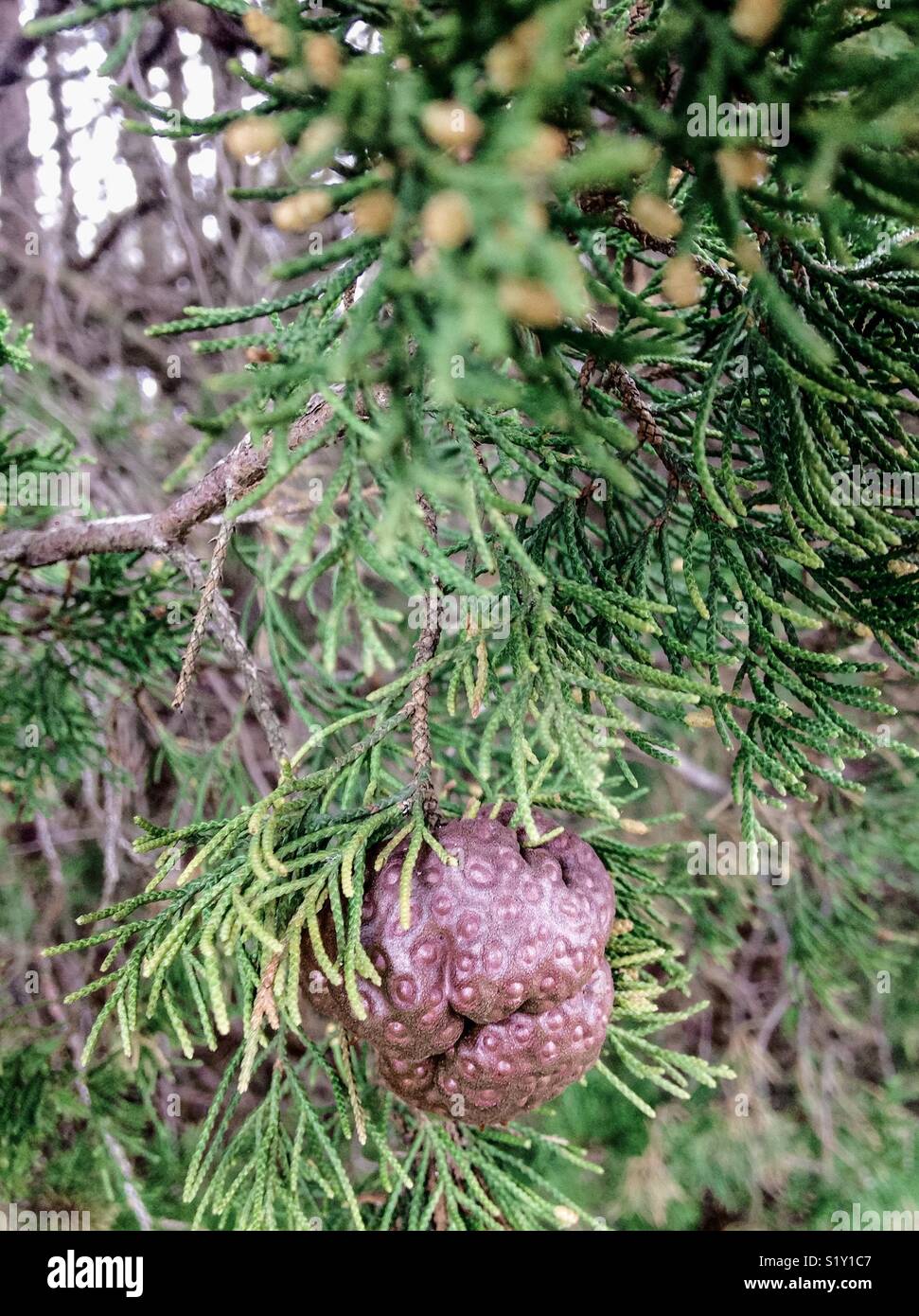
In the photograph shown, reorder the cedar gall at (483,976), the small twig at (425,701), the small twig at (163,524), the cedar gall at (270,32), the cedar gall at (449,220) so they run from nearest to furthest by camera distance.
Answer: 1. the cedar gall at (449,220)
2. the cedar gall at (270,32)
3. the cedar gall at (483,976)
4. the small twig at (425,701)
5. the small twig at (163,524)

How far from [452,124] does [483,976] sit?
95cm

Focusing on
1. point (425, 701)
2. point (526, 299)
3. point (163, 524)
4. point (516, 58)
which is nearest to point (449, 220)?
point (526, 299)

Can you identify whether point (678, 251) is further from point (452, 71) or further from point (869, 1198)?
point (869, 1198)

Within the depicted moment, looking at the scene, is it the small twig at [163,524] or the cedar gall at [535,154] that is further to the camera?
the small twig at [163,524]

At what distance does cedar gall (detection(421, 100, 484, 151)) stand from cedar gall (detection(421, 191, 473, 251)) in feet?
0.25

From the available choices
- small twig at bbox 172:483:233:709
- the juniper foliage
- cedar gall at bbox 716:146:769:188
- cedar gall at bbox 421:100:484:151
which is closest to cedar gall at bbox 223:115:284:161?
the juniper foliage

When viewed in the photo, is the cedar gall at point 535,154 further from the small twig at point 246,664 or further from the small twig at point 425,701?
the small twig at point 246,664

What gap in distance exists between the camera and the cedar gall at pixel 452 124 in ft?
2.11

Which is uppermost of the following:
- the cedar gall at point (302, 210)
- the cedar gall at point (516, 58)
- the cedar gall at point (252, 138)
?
the cedar gall at point (516, 58)

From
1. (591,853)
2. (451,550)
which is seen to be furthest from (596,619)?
(591,853)

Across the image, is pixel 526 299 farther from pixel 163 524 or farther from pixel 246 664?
pixel 163 524

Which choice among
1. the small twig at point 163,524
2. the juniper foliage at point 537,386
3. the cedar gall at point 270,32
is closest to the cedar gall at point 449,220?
the juniper foliage at point 537,386

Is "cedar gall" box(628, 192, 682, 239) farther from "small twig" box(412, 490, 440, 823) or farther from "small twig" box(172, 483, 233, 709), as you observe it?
"small twig" box(172, 483, 233, 709)

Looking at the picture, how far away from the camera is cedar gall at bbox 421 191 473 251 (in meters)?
0.59
